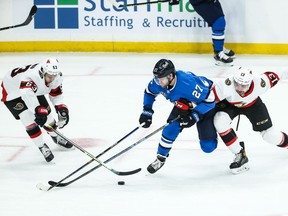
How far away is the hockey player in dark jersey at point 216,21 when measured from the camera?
877 cm

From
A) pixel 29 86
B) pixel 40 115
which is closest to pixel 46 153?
pixel 40 115

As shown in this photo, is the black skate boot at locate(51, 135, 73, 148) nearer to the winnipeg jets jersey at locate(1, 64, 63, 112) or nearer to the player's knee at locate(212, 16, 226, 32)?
the winnipeg jets jersey at locate(1, 64, 63, 112)

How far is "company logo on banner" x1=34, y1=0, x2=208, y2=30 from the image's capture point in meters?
9.27

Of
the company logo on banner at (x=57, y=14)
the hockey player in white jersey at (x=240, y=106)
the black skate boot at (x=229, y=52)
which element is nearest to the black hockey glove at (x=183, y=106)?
the hockey player in white jersey at (x=240, y=106)

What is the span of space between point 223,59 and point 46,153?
11.5ft

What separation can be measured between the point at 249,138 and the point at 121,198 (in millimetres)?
1657

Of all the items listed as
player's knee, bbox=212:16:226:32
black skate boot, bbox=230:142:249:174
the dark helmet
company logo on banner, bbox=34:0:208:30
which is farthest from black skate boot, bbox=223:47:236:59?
the dark helmet

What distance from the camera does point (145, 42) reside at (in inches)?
372

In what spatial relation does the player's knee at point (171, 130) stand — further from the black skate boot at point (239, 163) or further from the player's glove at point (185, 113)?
the black skate boot at point (239, 163)

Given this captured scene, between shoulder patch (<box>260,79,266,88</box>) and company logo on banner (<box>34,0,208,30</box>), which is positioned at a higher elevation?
shoulder patch (<box>260,79,266,88</box>)

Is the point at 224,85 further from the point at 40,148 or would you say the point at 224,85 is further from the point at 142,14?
the point at 142,14

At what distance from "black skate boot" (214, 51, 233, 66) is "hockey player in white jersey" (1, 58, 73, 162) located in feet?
10.9

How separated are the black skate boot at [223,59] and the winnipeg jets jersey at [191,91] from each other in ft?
11.8

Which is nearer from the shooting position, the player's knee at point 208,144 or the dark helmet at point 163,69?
the dark helmet at point 163,69
